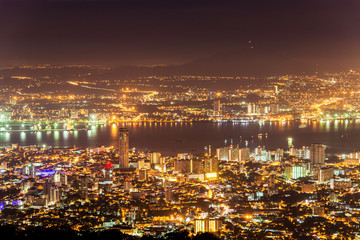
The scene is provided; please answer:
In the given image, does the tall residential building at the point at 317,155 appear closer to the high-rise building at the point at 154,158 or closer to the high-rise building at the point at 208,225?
the high-rise building at the point at 154,158

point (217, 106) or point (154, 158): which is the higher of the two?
point (217, 106)

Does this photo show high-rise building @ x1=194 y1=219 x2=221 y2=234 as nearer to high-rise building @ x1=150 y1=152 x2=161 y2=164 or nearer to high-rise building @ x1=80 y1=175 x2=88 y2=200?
high-rise building @ x1=80 y1=175 x2=88 y2=200

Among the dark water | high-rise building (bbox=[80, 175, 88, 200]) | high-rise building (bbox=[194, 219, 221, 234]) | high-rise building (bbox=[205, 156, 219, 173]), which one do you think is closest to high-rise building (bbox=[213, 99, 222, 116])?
the dark water

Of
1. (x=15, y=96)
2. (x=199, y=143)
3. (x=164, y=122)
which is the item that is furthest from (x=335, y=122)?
(x=15, y=96)

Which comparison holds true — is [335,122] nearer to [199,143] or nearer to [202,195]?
[199,143]

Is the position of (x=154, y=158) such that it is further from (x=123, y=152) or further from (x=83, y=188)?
(x=83, y=188)

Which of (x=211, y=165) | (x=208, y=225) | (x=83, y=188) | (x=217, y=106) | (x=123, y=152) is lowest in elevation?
(x=208, y=225)

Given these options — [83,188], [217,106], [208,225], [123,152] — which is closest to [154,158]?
[123,152]

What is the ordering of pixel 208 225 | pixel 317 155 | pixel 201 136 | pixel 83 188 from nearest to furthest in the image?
pixel 208 225
pixel 83 188
pixel 317 155
pixel 201 136
